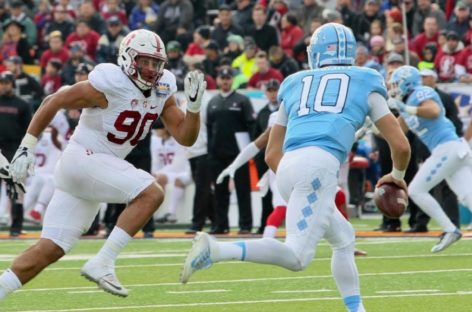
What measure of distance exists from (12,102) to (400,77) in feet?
14.8

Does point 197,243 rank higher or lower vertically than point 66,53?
higher

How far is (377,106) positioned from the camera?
6.89m

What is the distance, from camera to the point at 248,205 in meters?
14.8

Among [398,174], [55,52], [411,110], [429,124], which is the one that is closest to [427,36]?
[55,52]

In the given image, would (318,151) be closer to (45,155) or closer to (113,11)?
(45,155)

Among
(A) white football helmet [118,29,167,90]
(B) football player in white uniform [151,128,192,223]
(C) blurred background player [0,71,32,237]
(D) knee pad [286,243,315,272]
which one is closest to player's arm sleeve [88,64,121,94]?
(A) white football helmet [118,29,167,90]

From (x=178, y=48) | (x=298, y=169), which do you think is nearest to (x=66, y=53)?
(x=178, y=48)

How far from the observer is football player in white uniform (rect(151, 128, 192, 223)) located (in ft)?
53.7

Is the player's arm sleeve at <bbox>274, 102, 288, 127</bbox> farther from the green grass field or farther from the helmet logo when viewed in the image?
the green grass field

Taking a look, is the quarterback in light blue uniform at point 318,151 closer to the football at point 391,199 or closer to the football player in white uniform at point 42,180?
the football at point 391,199

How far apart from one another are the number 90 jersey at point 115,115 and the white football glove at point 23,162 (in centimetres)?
32

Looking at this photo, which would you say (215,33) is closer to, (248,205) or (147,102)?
(248,205)

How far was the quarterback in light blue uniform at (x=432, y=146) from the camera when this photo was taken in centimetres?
1231

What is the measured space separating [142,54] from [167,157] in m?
8.72
